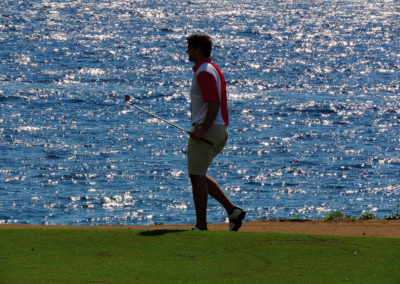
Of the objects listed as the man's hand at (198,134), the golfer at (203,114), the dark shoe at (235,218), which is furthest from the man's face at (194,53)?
the dark shoe at (235,218)

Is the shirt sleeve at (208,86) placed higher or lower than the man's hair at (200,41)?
lower

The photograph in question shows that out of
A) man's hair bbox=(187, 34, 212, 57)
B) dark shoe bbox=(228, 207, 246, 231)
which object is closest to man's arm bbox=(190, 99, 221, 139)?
man's hair bbox=(187, 34, 212, 57)

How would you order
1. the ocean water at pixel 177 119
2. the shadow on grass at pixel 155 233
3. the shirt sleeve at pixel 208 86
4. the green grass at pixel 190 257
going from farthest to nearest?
1. the ocean water at pixel 177 119
2. the shirt sleeve at pixel 208 86
3. the shadow on grass at pixel 155 233
4. the green grass at pixel 190 257

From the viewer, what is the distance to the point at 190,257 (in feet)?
26.6

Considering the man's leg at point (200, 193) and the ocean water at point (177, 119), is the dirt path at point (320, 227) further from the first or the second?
the ocean water at point (177, 119)

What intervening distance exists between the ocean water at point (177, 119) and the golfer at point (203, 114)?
35.9 ft

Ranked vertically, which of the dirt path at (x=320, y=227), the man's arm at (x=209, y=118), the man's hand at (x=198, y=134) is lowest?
the dirt path at (x=320, y=227)

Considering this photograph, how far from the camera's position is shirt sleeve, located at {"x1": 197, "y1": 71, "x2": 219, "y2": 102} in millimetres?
9172

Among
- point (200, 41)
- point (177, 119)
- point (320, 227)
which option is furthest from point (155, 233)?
point (177, 119)

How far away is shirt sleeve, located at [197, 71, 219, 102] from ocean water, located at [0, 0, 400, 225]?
11.4 meters

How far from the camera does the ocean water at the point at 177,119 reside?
23.6m

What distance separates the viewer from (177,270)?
25.0ft

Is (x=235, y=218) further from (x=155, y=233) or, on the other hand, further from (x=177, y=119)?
(x=177, y=119)

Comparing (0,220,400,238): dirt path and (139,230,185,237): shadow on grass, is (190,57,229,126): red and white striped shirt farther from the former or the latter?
(0,220,400,238): dirt path
